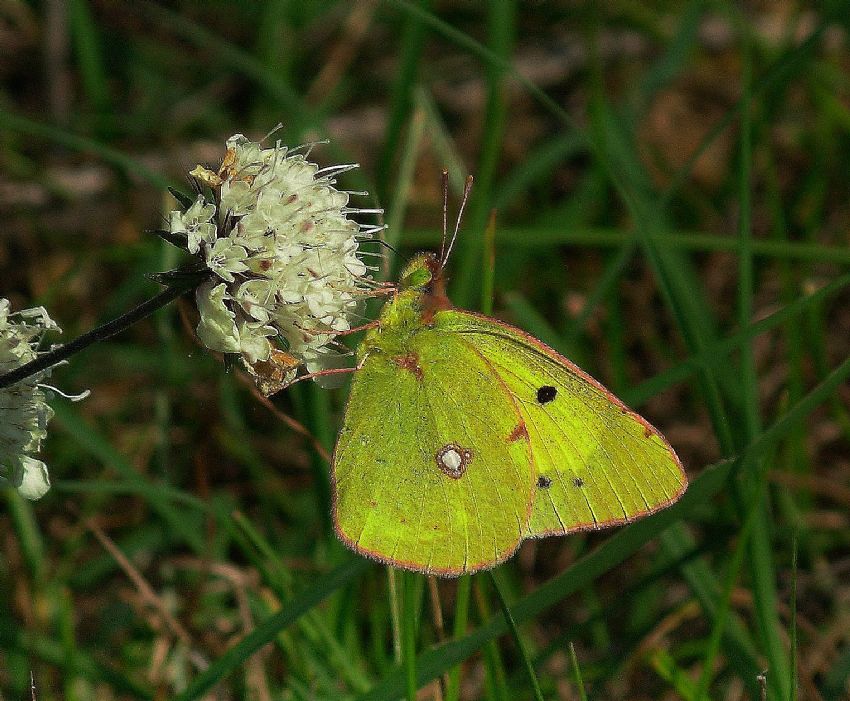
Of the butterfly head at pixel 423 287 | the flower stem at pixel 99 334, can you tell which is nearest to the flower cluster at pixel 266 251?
the flower stem at pixel 99 334

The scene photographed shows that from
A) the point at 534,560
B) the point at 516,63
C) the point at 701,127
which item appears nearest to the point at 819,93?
the point at 701,127

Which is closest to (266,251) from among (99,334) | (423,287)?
(99,334)

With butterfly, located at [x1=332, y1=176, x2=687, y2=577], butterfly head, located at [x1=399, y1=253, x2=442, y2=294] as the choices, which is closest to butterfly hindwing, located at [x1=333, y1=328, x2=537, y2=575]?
butterfly, located at [x1=332, y1=176, x2=687, y2=577]

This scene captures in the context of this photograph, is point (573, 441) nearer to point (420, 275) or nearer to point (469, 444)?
point (469, 444)

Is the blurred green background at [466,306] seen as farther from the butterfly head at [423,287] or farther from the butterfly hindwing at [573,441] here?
the butterfly head at [423,287]

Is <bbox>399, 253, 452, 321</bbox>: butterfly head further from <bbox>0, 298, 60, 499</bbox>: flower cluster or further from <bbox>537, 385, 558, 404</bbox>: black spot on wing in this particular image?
<bbox>0, 298, 60, 499</bbox>: flower cluster

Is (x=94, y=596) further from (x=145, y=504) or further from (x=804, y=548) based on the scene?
(x=804, y=548)
